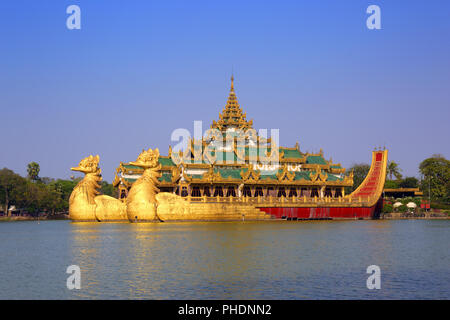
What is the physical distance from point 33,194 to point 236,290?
3088 inches

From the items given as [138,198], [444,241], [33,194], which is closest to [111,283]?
[444,241]

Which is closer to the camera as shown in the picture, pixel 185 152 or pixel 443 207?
pixel 185 152

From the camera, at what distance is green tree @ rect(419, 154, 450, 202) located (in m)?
107

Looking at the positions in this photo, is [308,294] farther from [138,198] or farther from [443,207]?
[443,207]

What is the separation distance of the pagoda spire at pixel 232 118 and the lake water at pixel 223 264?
3375cm

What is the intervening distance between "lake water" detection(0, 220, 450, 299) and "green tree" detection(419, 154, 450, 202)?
53.8 m

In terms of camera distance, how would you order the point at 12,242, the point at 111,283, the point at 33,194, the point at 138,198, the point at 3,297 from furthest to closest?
the point at 33,194 → the point at 138,198 → the point at 12,242 → the point at 111,283 → the point at 3,297

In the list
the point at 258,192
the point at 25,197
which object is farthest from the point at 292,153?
the point at 25,197

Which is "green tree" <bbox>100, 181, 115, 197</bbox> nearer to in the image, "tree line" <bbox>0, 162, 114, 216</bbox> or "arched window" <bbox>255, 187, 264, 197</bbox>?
"tree line" <bbox>0, 162, 114, 216</bbox>

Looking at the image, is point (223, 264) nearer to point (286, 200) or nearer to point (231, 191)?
point (231, 191)

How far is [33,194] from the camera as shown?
325 feet

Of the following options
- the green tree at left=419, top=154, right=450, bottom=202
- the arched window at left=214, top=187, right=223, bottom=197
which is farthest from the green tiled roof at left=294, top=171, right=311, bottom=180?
the green tree at left=419, top=154, right=450, bottom=202

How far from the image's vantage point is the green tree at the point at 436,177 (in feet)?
351
